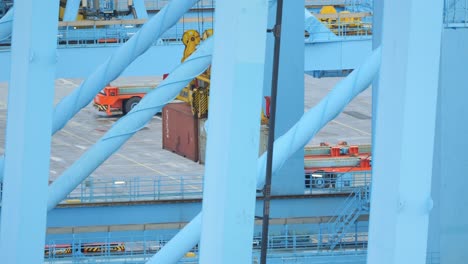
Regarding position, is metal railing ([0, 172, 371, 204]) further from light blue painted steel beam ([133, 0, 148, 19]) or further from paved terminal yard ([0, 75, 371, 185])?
light blue painted steel beam ([133, 0, 148, 19])

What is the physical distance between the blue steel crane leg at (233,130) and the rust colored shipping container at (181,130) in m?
14.5

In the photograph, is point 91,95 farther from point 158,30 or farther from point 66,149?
point 66,149

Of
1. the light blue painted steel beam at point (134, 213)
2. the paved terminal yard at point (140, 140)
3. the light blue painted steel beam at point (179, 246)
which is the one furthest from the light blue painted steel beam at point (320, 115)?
the paved terminal yard at point (140, 140)

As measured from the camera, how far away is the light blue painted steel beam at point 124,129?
11.7m

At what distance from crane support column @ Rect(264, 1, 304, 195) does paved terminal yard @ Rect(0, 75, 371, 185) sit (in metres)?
11.8

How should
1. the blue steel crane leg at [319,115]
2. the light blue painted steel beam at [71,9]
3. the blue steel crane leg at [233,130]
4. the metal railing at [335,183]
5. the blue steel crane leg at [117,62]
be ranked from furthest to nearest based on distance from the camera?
the light blue painted steel beam at [71,9], the metal railing at [335,183], the blue steel crane leg at [117,62], the blue steel crane leg at [319,115], the blue steel crane leg at [233,130]

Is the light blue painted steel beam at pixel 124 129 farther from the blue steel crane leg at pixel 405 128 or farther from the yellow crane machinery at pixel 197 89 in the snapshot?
the yellow crane machinery at pixel 197 89

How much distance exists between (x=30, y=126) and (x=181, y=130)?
15.3m

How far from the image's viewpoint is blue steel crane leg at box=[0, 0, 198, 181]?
1153cm

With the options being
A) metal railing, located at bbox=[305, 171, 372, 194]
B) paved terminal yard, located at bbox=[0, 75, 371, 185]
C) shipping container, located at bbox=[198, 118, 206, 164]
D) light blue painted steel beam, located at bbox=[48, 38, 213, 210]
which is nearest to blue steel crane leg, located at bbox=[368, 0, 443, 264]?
light blue painted steel beam, located at bbox=[48, 38, 213, 210]

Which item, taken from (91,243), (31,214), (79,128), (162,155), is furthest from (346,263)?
(79,128)

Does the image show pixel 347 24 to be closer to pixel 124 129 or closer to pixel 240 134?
pixel 124 129

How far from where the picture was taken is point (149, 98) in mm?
12430

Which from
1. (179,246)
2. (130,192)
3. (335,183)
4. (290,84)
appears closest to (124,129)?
(179,246)
